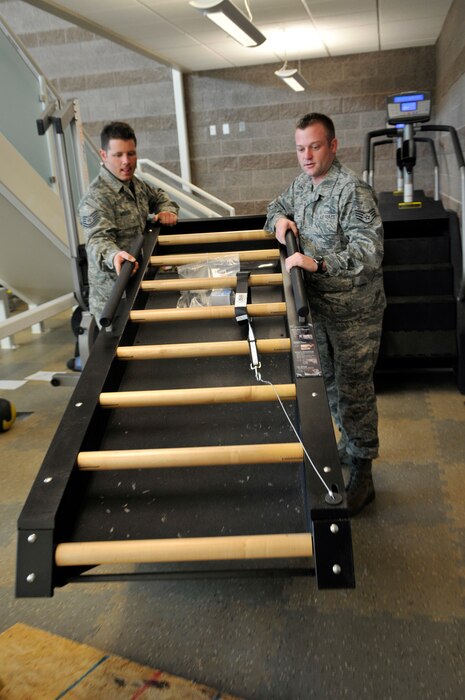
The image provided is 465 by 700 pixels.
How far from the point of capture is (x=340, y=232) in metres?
2.39

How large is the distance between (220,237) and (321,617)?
5.46 ft

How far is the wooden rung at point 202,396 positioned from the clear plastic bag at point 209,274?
2.22 feet

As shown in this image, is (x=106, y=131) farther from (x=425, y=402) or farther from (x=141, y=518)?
(x=425, y=402)

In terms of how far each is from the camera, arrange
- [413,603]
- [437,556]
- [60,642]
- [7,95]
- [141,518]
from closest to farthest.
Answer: [141,518] → [60,642] → [413,603] → [437,556] → [7,95]

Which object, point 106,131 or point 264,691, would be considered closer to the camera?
point 264,691

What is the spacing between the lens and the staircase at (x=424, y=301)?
12.7ft

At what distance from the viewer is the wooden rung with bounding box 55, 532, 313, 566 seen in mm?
1438

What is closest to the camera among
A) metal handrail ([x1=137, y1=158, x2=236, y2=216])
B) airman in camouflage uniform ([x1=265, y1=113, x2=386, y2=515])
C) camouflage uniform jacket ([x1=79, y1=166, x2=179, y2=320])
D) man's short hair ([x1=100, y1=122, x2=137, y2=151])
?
airman in camouflage uniform ([x1=265, y1=113, x2=386, y2=515])

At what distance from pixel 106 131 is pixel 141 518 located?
1941mm

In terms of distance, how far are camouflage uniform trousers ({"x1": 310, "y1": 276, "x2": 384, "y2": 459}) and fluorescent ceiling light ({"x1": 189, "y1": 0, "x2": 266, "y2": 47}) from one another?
247 cm

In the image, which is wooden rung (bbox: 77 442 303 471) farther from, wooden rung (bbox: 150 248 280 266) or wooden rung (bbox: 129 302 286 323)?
wooden rung (bbox: 150 248 280 266)

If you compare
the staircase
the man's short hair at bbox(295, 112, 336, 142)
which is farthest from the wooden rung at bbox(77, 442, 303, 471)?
the staircase

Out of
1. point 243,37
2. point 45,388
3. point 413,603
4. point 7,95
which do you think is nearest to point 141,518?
point 413,603

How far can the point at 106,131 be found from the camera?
2820 millimetres
